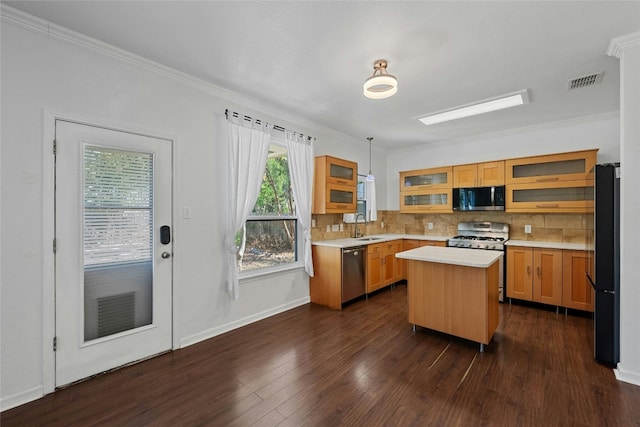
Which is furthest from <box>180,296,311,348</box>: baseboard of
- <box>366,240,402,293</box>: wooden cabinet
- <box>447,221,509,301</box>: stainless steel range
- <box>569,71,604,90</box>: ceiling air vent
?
<box>569,71,604,90</box>: ceiling air vent

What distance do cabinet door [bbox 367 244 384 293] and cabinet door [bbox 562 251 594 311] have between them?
2.41 m

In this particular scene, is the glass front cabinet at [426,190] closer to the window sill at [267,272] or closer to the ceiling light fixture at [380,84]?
the window sill at [267,272]

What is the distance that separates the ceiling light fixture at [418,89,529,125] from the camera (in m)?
3.30

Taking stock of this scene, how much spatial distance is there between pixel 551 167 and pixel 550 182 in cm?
23

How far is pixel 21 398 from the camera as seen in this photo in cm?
197

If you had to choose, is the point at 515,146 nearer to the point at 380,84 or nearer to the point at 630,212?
the point at 630,212

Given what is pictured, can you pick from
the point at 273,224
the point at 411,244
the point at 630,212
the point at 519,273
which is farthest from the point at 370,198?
the point at 630,212

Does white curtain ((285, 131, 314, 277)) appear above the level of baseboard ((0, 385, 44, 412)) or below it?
above

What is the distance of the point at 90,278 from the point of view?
2.31m

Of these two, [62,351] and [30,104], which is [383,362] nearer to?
[62,351]

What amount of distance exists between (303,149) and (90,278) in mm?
2774

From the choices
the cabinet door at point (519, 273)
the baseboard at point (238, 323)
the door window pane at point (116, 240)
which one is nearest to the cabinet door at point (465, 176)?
the cabinet door at point (519, 273)

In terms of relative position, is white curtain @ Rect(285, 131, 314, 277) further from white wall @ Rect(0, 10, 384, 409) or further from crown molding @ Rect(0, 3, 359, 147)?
white wall @ Rect(0, 10, 384, 409)

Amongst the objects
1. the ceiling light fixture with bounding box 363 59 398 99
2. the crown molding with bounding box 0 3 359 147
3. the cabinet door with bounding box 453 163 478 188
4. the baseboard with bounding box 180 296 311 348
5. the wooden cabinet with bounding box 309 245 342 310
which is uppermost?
the crown molding with bounding box 0 3 359 147
